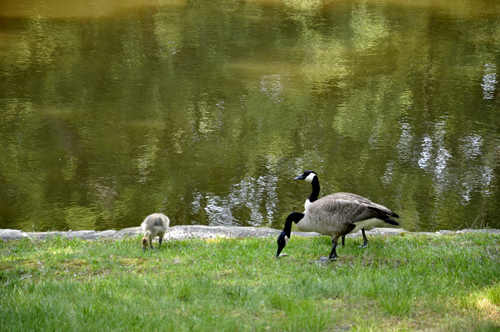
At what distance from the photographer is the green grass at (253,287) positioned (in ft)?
14.0

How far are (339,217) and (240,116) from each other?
8.12m

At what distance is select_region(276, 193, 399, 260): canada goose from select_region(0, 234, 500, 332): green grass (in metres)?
0.34

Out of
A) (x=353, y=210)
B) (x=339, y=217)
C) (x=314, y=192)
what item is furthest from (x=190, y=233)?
(x=353, y=210)

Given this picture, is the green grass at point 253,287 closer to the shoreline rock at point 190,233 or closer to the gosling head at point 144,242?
the gosling head at point 144,242

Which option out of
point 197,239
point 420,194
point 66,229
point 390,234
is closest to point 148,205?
point 66,229

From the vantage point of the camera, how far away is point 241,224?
30.5 feet

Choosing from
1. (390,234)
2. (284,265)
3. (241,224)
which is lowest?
(241,224)

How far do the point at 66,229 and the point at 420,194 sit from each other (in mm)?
6386

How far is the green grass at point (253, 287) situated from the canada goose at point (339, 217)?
1.11 ft

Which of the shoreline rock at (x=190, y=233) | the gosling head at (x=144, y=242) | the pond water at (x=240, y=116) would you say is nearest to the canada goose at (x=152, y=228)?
the gosling head at (x=144, y=242)

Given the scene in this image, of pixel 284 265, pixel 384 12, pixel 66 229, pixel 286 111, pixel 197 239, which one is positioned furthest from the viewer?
pixel 384 12

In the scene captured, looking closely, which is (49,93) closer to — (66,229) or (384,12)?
(66,229)

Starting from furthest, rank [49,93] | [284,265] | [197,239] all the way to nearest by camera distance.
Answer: [49,93], [197,239], [284,265]

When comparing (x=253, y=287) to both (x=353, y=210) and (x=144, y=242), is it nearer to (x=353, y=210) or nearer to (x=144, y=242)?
(x=353, y=210)
